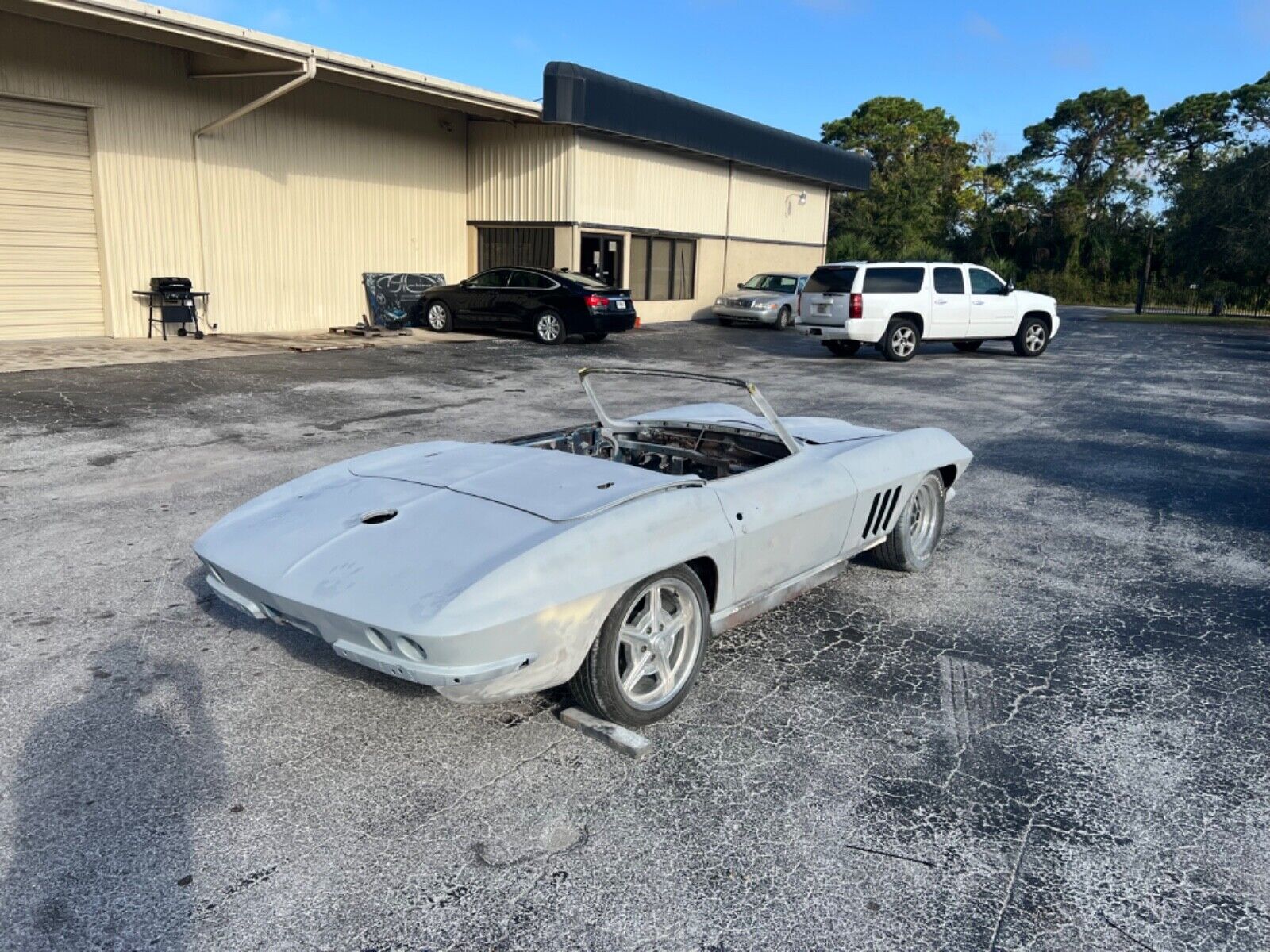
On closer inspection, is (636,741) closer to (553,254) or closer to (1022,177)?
(553,254)

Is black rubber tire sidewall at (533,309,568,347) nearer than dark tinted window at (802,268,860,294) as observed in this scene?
No

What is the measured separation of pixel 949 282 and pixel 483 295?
8.92m

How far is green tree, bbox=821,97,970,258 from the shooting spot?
46.3m

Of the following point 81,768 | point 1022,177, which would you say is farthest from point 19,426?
point 1022,177

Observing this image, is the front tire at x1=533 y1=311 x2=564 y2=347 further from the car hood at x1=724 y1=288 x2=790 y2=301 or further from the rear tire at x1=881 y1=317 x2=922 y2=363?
the car hood at x1=724 y1=288 x2=790 y2=301

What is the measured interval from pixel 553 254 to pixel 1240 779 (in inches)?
787

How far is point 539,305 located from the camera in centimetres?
1822

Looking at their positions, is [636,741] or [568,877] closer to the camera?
[568,877]

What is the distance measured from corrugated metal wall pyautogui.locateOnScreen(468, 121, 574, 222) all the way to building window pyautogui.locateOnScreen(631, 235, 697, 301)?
315cm

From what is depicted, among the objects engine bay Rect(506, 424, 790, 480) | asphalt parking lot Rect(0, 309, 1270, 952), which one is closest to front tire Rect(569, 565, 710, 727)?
→ asphalt parking lot Rect(0, 309, 1270, 952)

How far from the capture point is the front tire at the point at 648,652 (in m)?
3.23

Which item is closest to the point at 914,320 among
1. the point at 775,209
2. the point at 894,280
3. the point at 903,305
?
the point at 903,305

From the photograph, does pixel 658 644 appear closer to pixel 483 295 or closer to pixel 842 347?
pixel 842 347

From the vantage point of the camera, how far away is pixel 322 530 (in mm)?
3398
